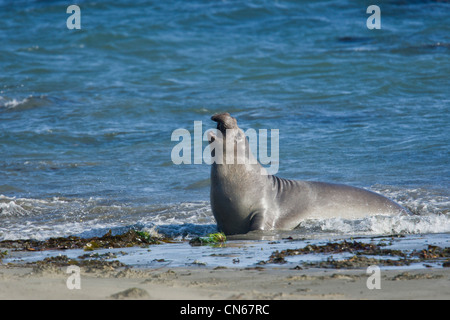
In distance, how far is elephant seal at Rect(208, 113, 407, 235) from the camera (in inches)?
331

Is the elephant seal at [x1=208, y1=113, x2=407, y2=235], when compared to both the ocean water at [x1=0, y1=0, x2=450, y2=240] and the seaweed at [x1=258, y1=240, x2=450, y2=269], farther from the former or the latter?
the seaweed at [x1=258, y1=240, x2=450, y2=269]

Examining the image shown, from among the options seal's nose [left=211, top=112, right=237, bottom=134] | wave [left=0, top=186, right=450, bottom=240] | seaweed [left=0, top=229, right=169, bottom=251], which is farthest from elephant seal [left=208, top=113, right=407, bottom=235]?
seaweed [left=0, top=229, right=169, bottom=251]

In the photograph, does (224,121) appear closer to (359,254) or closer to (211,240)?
(211,240)

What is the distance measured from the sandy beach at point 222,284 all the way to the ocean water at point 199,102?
2933mm

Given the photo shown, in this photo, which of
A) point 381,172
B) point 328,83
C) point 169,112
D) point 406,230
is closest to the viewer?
point 406,230

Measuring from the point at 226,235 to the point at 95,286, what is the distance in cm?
372

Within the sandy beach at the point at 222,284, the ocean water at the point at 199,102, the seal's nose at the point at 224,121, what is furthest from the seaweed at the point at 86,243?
the sandy beach at the point at 222,284

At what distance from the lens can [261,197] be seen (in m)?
8.67

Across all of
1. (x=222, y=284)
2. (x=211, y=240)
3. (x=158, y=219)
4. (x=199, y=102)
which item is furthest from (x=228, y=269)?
(x=199, y=102)

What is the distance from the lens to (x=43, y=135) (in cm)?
1644

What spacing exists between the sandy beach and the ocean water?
115 inches

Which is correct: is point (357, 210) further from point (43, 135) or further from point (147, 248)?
point (43, 135)

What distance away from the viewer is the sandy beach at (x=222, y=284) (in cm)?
439

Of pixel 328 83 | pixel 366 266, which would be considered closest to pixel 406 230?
pixel 366 266
